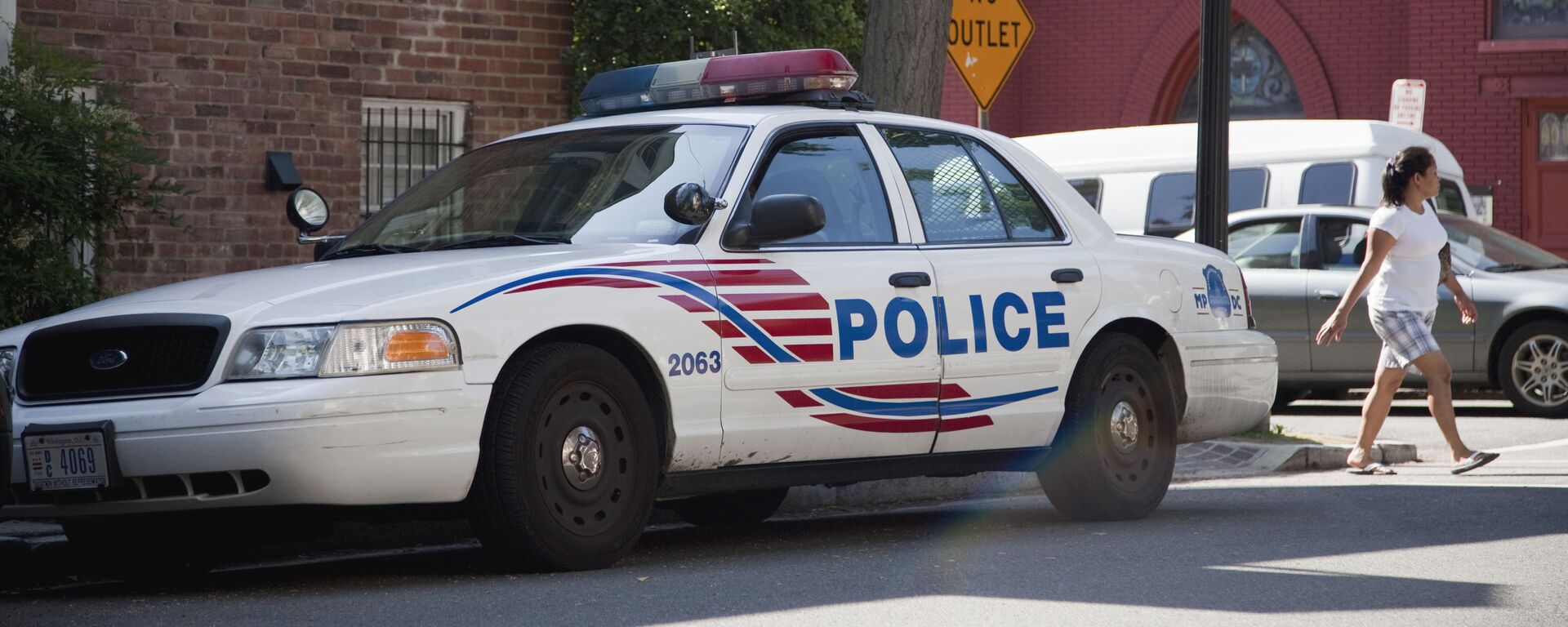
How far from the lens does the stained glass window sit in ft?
67.9

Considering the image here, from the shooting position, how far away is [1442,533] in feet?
24.4

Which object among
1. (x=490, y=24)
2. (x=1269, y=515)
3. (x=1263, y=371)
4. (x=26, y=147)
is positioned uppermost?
(x=490, y=24)

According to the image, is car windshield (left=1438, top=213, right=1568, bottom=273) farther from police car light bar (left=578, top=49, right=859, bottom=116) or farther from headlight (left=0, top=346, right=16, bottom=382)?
headlight (left=0, top=346, right=16, bottom=382)

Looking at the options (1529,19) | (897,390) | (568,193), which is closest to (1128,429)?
(897,390)

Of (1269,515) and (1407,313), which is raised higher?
(1407,313)

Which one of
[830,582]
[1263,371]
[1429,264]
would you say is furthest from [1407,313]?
[830,582]

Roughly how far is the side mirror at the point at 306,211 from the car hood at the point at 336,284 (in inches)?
34.7

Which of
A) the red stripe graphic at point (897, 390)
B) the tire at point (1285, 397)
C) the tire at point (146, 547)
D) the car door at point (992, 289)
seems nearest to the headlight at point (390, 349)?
the tire at point (146, 547)

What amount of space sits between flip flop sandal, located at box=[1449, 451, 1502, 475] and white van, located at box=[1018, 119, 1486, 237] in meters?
5.98

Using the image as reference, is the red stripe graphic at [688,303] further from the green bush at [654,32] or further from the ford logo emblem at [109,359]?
the green bush at [654,32]

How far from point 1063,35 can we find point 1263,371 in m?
15.8

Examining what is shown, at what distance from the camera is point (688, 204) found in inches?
257

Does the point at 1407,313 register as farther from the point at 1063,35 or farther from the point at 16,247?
the point at 1063,35

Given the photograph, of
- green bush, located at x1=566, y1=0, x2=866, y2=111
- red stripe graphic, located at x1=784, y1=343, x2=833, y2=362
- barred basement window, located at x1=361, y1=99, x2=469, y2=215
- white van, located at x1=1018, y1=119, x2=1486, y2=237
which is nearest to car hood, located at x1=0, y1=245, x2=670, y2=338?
red stripe graphic, located at x1=784, y1=343, x2=833, y2=362
